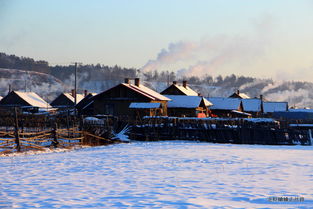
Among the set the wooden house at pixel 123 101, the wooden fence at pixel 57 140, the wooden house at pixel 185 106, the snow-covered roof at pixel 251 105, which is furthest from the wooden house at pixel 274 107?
the wooden fence at pixel 57 140

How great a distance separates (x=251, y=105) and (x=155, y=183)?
71.0 m

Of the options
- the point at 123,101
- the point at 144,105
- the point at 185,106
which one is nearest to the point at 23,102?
the point at 123,101

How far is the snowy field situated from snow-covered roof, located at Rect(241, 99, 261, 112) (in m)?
63.6

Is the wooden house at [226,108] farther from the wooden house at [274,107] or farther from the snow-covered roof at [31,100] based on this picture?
the snow-covered roof at [31,100]

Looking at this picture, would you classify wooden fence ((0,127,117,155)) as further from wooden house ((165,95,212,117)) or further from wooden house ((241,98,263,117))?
wooden house ((241,98,263,117))

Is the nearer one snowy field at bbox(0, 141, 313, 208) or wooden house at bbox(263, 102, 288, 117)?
snowy field at bbox(0, 141, 313, 208)

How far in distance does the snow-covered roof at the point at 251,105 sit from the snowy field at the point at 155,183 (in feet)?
209

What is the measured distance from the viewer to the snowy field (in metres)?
8.85

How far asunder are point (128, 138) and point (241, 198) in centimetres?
2076

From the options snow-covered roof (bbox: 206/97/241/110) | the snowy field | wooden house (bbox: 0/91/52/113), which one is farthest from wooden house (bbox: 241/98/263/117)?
the snowy field

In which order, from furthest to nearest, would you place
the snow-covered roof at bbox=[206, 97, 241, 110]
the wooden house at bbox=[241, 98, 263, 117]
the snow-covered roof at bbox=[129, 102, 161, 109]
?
the wooden house at bbox=[241, 98, 263, 117], the snow-covered roof at bbox=[206, 97, 241, 110], the snow-covered roof at bbox=[129, 102, 161, 109]

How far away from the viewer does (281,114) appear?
73.4 m

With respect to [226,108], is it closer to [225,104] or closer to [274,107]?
[225,104]

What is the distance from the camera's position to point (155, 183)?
1107 centimetres
